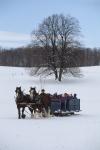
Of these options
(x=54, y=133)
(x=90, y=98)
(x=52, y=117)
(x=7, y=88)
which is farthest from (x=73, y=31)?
(x=54, y=133)

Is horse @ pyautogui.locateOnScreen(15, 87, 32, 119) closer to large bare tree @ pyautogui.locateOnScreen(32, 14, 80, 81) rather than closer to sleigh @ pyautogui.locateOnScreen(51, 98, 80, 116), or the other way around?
sleigh @ pyautogui.locateOnScreen(51, 98, 80, 116)

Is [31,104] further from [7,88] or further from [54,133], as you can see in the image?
[7,88]

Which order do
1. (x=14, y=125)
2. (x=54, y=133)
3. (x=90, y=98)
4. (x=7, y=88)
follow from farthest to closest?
(x=7, y=88)
(x=90, y=98)
(x=14, y=125)
(x=54, y=133)

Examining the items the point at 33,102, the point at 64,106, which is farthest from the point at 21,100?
the point at 64,106

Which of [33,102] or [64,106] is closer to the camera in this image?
[33,102]

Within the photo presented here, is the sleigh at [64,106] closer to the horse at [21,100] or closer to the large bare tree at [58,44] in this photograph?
the horse at [21,100]

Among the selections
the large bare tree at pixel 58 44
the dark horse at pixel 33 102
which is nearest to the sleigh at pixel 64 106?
the dark horse at pixel 33 102

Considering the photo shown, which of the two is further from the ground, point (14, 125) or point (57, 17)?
point (57, 17)

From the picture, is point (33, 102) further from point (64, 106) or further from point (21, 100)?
point (64, 106)

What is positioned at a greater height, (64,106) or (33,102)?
(33,102)

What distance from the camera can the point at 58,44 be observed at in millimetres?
73688

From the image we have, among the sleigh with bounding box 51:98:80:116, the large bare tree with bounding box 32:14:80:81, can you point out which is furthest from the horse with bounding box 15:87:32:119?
the large bare tree with bounding box 32:14:80:81

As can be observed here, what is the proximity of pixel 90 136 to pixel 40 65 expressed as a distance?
51.2 metres

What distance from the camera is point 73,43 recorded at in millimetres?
73000
